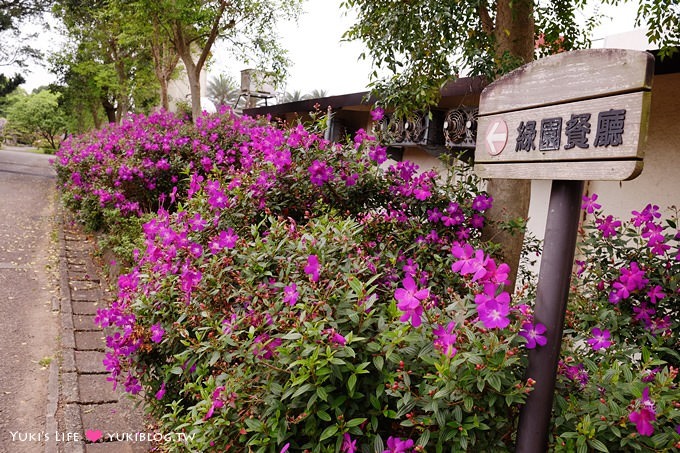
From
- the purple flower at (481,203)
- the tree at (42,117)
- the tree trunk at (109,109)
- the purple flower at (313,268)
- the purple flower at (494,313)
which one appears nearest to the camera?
the purple flower at (494,313)

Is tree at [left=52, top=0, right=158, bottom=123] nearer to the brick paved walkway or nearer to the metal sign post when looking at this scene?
the brick paved walkway

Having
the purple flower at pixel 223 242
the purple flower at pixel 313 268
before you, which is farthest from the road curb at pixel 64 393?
the purple flower at pixel 313 268

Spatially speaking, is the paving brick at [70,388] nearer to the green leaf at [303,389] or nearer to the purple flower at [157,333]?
the purple flower at [157,333]

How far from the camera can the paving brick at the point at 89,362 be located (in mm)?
4234

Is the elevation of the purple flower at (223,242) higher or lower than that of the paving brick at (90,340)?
higher

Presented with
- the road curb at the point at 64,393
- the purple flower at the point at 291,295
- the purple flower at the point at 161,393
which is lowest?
the road curb at the point at 64,393

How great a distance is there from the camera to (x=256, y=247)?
7.74ft

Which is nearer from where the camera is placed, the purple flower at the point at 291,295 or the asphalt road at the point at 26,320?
the purple flower at the point at 291,295

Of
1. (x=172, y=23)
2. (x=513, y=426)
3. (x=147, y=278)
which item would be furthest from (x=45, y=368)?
(x=172, y=23)

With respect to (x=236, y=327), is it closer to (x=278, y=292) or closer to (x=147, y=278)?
(x=278, y=292)

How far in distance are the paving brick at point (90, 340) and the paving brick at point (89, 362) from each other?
0.09 m

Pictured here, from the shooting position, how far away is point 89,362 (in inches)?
172

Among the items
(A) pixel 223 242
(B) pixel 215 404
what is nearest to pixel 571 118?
(B) pixel 215 404

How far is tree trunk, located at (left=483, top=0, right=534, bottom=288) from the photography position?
3438 mm
